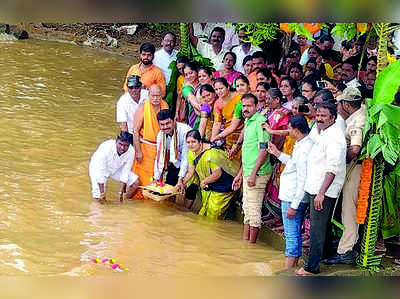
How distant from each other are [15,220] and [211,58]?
10.2 feet

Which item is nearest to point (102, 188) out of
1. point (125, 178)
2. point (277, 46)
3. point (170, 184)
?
point (125, 178)

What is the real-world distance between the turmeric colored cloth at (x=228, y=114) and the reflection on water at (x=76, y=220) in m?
0.83

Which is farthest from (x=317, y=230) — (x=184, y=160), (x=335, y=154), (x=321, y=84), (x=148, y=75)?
(x=148, y=75)

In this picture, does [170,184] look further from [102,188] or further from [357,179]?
[357,179]

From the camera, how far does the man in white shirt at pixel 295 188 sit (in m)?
4.84

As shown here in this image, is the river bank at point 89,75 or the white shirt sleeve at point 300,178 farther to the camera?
the river bank at point 89,75

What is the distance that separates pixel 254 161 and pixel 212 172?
0.62 metres

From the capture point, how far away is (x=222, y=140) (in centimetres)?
619

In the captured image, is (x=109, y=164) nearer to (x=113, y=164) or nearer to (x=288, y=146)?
(x=113, y=164)

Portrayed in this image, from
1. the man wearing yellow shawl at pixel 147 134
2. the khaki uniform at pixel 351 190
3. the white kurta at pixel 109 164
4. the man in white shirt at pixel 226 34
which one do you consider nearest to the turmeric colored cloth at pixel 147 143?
the man wearing yellow shawl at pixel 147 134

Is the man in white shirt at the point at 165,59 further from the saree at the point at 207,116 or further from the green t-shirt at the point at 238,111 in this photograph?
the green t-shirt at the point at 238,111

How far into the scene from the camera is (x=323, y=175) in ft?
15.2

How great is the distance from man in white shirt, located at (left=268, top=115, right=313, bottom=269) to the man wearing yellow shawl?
5.83ft

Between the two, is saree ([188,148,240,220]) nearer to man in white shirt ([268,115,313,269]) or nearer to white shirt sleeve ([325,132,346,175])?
man in white shirt ([268,115,313,269])
